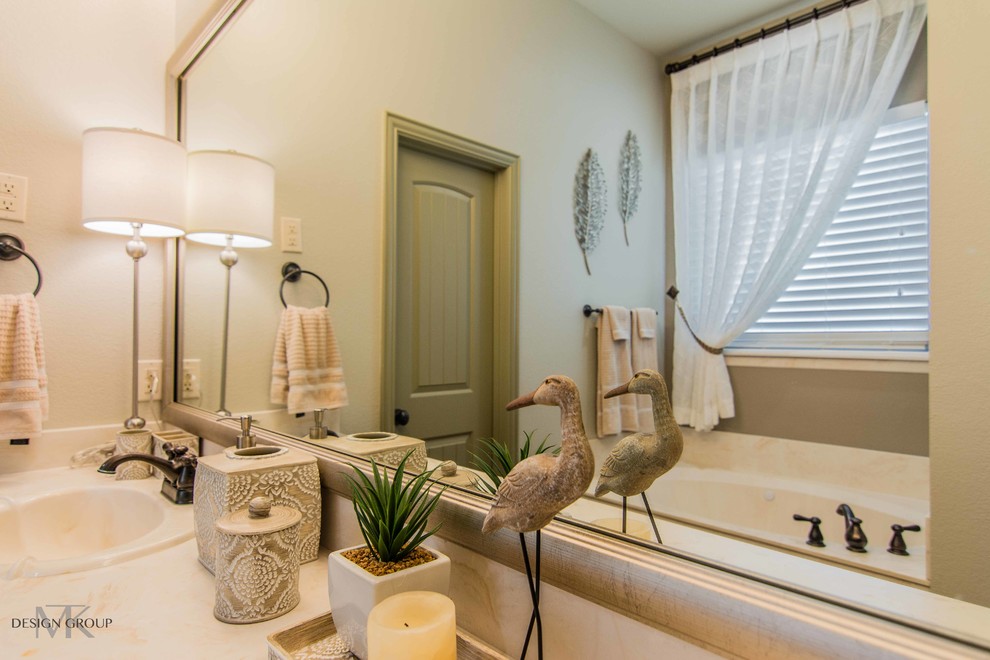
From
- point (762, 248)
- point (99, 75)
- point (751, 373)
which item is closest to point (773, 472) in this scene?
point (751, 373)

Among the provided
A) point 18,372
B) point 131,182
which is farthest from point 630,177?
point 18,372

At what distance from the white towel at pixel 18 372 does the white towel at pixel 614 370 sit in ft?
4.86

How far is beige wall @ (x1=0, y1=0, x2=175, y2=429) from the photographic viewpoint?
1419mm

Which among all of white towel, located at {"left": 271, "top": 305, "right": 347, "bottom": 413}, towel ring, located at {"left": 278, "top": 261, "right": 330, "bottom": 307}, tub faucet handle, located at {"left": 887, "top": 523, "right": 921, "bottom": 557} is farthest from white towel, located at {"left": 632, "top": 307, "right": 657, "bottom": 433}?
towel ring, located at {"left": 278, "top": 261, "right": 330, "bottom": 307}

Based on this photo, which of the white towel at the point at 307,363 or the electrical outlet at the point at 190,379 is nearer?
the white towel at the point at 307,363

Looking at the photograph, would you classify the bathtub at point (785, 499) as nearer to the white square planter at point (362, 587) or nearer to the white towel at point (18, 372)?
the white square planter at point (362, 587)

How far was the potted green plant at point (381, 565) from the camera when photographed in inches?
24.8

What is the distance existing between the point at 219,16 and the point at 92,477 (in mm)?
1335

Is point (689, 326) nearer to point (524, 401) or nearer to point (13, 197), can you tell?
point (524, 401)

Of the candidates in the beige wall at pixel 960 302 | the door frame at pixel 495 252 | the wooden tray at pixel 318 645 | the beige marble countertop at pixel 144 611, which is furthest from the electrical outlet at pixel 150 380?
the beige wall at pixel 960 302

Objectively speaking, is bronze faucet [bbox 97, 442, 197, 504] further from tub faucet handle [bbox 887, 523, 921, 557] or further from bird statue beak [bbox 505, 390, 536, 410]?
tub faucet handle [bbox 887, 523, 921, 557]

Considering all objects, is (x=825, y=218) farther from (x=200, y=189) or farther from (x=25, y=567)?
(x=200, y=189)

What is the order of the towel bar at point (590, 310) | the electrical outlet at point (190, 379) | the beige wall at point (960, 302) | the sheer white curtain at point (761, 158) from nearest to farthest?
1. the beige wall at point (960, 302)
2. the sheer white curtain at point (761, 158)
3. the towel bar at point (590, 310)
4. the electrical outlet at point (190, 379)

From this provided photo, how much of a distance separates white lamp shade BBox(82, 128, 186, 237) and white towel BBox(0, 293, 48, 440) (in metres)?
0.29
